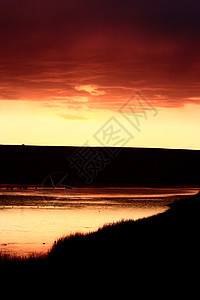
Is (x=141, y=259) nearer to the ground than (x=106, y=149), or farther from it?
nearer to the ground

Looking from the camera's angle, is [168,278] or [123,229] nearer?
[168,278]

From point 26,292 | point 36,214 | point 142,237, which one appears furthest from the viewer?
point 36,214

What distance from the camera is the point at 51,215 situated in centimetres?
3941

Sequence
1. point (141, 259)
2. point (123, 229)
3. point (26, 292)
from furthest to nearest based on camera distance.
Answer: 1. point (123, 229)
2. point (141, 259)
3. point (26, 292)

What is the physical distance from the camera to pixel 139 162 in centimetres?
14375

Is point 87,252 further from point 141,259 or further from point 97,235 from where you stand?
point 97,235

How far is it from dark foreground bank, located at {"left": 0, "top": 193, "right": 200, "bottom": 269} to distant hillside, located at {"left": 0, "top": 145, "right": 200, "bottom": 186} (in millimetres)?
71966

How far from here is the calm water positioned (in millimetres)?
28094

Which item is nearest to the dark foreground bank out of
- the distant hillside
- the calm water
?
the calm water

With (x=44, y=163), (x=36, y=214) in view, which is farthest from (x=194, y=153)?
(x=36, y=214)

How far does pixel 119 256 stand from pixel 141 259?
2.85ft
